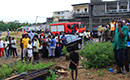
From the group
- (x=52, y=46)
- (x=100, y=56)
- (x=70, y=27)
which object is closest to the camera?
(x=100, y=56)

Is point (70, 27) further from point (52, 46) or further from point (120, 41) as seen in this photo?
point (120, 41)

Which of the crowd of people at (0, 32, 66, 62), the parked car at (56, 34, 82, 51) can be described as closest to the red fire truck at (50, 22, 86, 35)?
the parked car at (56, 34, 82, 51)

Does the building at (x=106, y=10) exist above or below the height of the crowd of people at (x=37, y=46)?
above

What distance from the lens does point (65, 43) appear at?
10250mm

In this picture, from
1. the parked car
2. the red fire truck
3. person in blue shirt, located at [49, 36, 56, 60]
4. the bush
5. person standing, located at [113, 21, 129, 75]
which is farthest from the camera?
the red fire truck

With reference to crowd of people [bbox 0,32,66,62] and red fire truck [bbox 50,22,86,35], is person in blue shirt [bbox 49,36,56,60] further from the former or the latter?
red fire truck [bbox 50,22,86,35]

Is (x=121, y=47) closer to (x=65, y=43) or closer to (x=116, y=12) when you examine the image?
(x=65, y=43)

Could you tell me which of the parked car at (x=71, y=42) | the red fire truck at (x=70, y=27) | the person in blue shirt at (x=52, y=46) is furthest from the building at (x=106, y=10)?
the person in blue shirt at (x=52, y=46)

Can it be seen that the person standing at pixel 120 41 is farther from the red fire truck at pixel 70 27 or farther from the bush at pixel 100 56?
the red fire truck at pixel 70 27

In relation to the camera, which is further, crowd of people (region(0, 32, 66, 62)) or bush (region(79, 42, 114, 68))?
crowd of people (region(0, 32, 66, 62))

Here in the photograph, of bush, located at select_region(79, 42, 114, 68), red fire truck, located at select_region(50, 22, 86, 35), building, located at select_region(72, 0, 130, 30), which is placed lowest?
bush, located at select_region(79, 42, 114, 68)

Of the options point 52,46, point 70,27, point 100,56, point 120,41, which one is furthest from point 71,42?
point 70,27

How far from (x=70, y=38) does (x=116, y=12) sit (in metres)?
23.1

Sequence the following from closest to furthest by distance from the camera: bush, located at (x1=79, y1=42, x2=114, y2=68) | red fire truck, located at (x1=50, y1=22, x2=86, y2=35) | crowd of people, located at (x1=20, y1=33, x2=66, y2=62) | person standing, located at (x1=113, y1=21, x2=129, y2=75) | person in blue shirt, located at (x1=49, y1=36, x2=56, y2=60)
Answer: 1. person standing, located at (x1=113, y1=21, x2=129, y2=75)
2. bush, located at (x1=79, y1=42, x2=114, y2=68)
3. crowd of people, located at (x1=20, y1=33, x2=66, y2=62)
4. person in blue shirt, located at (x1=49, y1=36, x2=56, y2=60)
5. red fire truck, located at (x1=50, y1=22, x2=86, y2=35)
